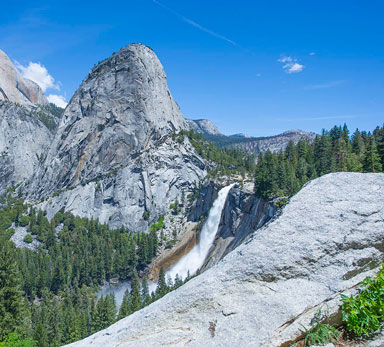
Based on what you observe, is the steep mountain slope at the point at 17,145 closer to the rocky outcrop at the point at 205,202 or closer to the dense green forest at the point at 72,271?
the dense green forest at the point at 72,271

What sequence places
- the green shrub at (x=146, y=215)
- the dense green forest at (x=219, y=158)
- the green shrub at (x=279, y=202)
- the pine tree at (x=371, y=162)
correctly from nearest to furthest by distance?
the pine tree at (x=371, y=162) → the green shrub at (x=279, y=202) → the green shrub at (x=146, y=215) → the dense green forest at (x=219, y=158)

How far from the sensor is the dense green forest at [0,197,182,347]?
4638 centimetres

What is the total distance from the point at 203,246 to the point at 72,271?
3977 cm

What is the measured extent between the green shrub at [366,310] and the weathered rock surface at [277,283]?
0.45 meters

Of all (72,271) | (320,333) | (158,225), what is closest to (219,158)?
(158,225)

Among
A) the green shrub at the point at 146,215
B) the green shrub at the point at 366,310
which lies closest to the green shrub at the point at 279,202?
the green shrub at the point at 366,310

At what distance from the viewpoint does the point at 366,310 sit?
5578 millimetres

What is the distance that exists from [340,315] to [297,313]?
2.88ft

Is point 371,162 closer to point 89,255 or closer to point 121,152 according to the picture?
point 89,255

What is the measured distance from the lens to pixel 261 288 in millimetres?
6984

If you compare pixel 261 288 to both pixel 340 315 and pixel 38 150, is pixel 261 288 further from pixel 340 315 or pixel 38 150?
pixel 38 150

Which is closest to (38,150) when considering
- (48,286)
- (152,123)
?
(152,123)

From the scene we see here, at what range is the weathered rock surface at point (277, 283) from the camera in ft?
20.7

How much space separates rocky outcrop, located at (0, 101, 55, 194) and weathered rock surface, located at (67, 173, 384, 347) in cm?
18207
